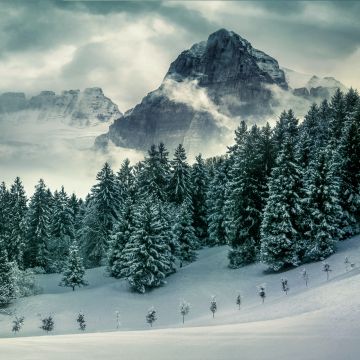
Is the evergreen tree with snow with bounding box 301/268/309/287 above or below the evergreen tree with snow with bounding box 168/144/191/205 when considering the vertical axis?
below

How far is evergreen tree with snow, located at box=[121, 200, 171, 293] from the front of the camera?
48.8 m

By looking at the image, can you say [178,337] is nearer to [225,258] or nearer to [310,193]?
[310,193]

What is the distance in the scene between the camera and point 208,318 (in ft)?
118

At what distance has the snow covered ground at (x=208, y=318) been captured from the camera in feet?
51.4

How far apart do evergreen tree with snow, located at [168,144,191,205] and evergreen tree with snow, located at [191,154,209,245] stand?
2361 millimetres

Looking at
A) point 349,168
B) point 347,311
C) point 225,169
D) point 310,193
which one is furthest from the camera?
point 225,169

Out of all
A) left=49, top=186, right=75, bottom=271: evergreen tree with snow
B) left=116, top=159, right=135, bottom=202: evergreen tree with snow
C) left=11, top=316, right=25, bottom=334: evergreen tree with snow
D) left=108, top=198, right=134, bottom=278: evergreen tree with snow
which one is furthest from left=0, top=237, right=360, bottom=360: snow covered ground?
left=116, top=159, right=135, bottom=202: evergreen tree with snow

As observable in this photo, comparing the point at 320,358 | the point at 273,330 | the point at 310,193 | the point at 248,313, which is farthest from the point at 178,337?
the point at 310,193

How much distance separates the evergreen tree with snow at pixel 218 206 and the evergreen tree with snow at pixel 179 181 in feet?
10.8

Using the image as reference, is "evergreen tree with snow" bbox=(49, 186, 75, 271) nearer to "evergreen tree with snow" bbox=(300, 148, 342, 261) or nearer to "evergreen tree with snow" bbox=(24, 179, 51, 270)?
"evergreen tree with snow" bbox=(24, 179, 51, 270)

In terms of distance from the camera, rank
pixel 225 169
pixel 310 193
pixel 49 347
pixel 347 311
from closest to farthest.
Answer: pixel 49 347 < pixel 347 311 < pixel 310 193 < pixel 225 169

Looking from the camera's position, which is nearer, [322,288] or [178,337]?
[178,337]

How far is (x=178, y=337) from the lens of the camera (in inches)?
763

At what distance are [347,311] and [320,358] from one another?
860cm
